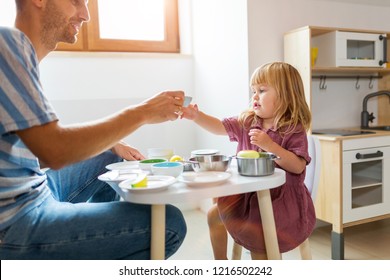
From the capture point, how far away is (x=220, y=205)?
4.16ft

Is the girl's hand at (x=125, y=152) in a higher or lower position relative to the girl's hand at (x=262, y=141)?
lower

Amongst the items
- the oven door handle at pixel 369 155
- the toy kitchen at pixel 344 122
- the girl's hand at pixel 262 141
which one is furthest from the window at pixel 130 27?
the girl's hand at pixel 262 141

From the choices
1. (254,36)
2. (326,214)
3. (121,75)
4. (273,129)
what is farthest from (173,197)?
(121,75)

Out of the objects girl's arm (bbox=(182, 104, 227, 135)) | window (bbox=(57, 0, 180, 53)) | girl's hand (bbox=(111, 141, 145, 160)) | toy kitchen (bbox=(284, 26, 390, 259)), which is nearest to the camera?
girl's hand (bbox=(111, 141, 145, 160))

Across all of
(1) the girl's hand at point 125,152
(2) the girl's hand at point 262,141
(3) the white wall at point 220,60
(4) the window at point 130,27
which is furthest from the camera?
(4) the window at point 130,27

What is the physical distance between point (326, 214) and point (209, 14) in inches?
57.8

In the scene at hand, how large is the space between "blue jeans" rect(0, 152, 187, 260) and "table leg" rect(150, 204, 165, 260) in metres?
0.03

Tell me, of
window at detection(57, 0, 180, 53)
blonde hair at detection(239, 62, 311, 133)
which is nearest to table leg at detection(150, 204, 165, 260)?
blonde hair at detection(239, 62, 311, 133)

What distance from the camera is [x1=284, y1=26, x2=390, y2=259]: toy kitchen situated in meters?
1.80

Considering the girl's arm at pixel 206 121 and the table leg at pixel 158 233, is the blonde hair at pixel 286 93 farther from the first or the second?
the table leg at pixel 158 233

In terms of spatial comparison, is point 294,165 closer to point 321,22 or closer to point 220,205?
point 220,205

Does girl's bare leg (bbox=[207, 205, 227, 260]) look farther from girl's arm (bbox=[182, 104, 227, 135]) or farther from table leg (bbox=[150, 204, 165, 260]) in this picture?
table leg (bbox=[150, 204, 165, 260])

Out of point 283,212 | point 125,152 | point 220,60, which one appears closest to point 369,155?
point 283,212

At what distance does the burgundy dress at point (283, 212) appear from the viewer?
1.16m
